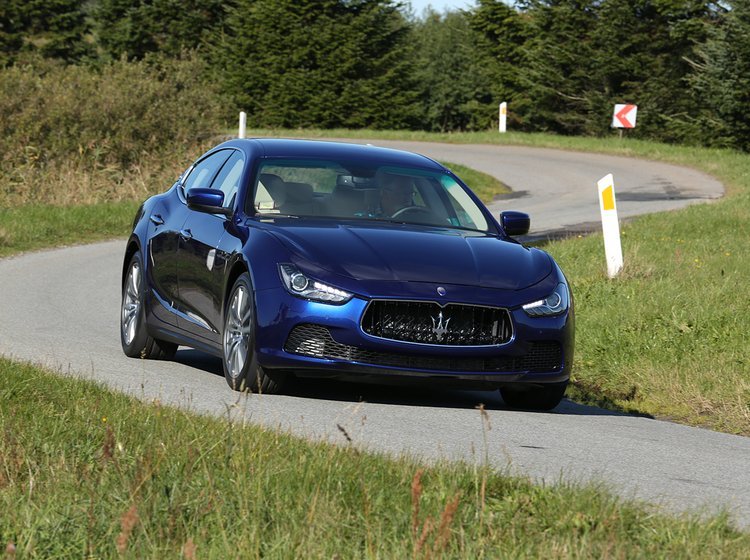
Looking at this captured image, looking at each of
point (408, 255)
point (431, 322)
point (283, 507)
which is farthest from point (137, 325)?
point (283, 507)

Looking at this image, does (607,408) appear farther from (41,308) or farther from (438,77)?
(438,77)

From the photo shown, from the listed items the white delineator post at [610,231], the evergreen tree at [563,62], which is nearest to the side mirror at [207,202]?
the white delineator post at [610,231]

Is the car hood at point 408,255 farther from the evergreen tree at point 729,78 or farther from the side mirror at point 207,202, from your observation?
the evergreen tree at point 729,78

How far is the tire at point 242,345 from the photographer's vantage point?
8.22m

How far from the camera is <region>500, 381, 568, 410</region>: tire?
8.66 metres

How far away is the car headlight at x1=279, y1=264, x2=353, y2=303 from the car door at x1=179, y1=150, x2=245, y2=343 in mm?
664

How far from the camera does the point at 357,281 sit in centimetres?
794

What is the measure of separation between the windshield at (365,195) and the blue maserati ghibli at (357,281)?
0.01 m

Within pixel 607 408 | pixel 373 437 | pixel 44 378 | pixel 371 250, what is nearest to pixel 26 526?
pixel 373 437

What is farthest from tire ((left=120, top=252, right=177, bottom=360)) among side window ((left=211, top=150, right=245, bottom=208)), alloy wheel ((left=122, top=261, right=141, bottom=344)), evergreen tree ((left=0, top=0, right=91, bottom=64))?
evergreen tree ((left=0, top=0, right=91, bottom=64))

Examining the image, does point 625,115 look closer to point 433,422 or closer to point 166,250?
point 166,250

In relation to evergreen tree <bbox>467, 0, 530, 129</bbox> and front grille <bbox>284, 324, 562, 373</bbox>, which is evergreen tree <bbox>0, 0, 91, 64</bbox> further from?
front grille <bbox>284, 324, 562, 373</bbox>

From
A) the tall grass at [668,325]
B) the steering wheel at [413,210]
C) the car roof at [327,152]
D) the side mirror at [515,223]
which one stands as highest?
the car roof at [327,152]

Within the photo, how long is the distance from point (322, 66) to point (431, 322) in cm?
5143
